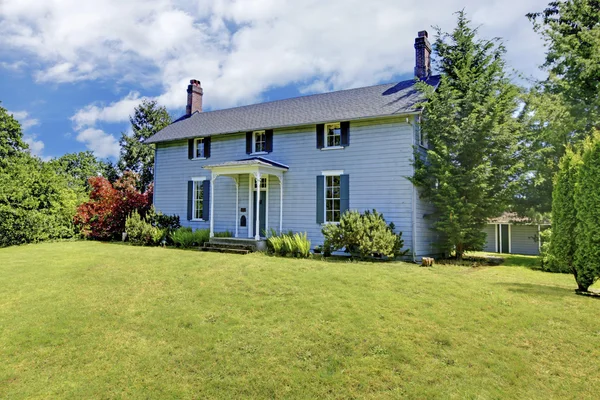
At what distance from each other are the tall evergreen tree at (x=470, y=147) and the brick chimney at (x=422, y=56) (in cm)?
187

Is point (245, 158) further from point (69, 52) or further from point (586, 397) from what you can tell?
point (586, 397)

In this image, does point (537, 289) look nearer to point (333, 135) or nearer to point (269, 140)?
point (333, 135)

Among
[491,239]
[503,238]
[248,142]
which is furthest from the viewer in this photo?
[491,239]

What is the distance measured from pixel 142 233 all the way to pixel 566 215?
1584cm

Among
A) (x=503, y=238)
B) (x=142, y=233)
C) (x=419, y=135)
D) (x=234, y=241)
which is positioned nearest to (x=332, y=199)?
(x=419, y=135)

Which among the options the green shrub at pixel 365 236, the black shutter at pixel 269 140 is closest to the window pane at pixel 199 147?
the black shutter at pixel 269 140

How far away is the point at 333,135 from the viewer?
1480 centimetres

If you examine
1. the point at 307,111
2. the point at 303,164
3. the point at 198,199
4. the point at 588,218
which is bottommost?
the point at 588,218

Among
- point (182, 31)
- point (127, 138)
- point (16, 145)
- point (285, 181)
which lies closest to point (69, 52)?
point (182, 31)

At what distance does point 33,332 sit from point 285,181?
10.6 metres

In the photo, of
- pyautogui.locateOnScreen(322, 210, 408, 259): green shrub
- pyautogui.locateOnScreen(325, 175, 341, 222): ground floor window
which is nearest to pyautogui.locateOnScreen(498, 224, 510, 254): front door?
pyautogui.locateOnScreen(322, 210, 408, 259): green shrub

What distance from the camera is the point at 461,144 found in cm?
1266

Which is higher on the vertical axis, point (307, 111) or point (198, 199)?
point (307, 111)

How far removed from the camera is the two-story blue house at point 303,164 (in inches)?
527
